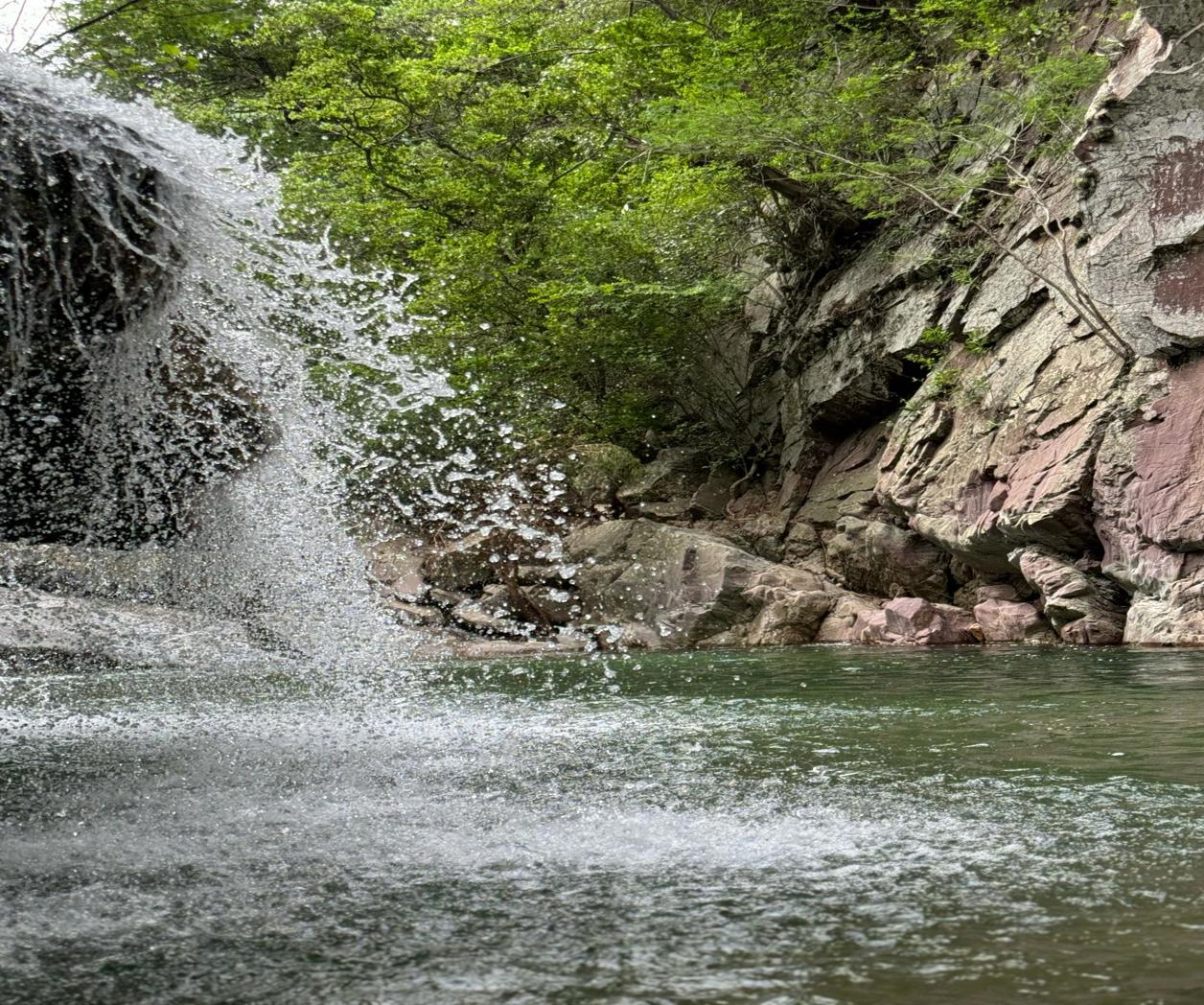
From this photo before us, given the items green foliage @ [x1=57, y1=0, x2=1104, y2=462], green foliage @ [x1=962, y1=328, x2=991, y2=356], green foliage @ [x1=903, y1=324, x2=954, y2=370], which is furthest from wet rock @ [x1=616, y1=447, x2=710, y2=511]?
green foliage @ [x1=962, y1=328, x2=991, y2=356]

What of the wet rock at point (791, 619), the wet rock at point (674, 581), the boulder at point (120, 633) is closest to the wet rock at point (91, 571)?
the boulder at point (120, 633)

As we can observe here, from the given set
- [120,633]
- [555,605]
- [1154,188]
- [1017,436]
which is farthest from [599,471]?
[1154,188]

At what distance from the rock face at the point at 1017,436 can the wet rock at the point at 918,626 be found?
3 cm

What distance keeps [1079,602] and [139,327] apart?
8.43 meters

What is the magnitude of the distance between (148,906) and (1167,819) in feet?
8.93

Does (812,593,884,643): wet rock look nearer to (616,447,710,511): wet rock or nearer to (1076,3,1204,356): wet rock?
(1076,3,1204,356): wet rock

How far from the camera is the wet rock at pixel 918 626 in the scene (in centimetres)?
1155

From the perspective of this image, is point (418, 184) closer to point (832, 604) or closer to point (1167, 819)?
point (832, 604)

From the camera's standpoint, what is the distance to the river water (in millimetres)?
2164

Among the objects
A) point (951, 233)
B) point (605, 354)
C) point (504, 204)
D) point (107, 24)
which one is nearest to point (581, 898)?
point (951, 233)

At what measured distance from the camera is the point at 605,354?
1797 centimetres

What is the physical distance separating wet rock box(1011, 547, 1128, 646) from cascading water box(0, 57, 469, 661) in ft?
19.9

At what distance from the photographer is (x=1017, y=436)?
1202cm

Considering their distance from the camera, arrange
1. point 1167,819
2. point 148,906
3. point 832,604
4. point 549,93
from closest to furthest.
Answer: point 148,906 < point 1167,819 < point 832,604 < point 549,93
